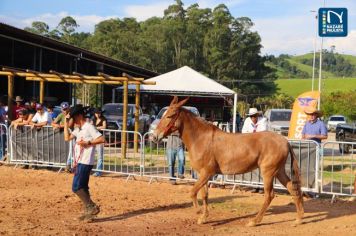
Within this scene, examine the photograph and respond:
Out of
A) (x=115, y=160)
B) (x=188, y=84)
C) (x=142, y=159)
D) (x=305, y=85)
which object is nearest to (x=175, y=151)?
(x=142, y=159)

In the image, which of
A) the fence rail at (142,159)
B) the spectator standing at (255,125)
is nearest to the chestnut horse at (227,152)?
the fence rail at (142,159)

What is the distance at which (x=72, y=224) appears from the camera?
27.0 ft

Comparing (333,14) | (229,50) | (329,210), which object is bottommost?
(329,210)

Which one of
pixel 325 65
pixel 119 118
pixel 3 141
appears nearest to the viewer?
pixel 3 141

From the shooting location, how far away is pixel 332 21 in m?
17.5

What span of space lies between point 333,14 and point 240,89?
56684mm

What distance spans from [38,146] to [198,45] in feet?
203

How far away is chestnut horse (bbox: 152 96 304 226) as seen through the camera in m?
8.64

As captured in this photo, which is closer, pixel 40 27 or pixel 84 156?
pixel 84 156

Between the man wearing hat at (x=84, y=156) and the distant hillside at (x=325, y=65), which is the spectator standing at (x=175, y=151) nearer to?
the man wearing hat at (x=84, y=156)

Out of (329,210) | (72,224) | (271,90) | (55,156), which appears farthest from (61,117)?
(271,90)

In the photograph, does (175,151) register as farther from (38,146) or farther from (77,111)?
(77,111)

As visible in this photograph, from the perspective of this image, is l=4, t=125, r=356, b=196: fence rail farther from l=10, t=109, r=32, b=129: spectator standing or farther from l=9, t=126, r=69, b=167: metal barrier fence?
l=10, t=109, r=32, b=129: spectator standing

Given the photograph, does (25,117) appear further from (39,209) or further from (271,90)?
(271,90)
